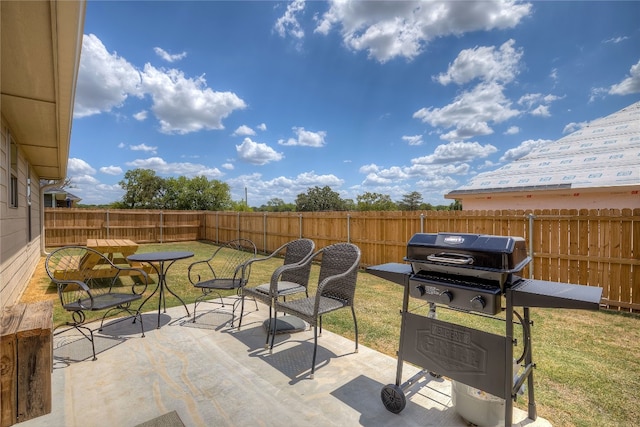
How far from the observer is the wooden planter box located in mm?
1071

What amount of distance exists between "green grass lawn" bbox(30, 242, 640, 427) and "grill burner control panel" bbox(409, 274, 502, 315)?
35cm

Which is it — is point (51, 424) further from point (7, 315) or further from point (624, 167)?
point (624, 167)

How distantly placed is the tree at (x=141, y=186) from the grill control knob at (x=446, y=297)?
96.1 ft

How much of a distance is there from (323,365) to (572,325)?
358 cm

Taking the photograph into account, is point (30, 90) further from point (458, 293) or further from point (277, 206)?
point (277, 206)

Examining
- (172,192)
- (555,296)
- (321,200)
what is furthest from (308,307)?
(321,200)

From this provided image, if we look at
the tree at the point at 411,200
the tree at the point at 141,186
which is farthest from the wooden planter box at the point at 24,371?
the tree at the point at 411,200

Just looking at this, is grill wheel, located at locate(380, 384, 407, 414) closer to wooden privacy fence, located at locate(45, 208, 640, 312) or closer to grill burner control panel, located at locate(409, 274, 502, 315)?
grill burner control panel, located at locate(409, 274, 502, 315)

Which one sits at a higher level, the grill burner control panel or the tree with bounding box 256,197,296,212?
the tree with bounding box 256,197,296,212

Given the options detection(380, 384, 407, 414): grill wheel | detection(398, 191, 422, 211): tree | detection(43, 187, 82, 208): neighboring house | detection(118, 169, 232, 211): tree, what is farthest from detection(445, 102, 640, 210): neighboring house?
detection(398, 191, 422, 211): tree

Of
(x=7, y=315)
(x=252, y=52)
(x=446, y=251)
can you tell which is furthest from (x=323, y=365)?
(x=252, y=52)

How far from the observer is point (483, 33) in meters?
8.78

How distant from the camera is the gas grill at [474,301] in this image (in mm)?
1571

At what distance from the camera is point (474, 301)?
165 centimetres
